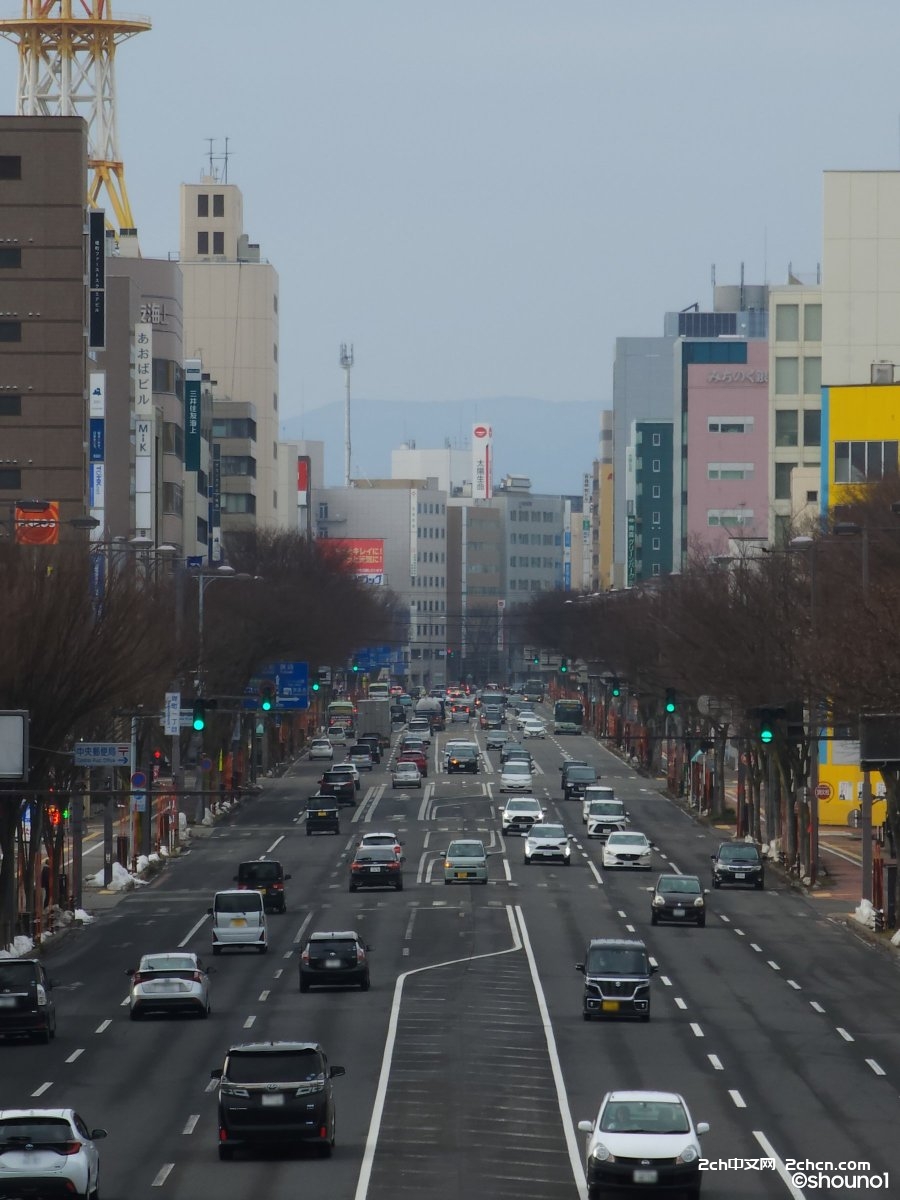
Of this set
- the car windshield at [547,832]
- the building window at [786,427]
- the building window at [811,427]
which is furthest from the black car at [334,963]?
the building window at [811,427]

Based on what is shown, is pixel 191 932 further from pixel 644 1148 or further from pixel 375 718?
pixel 375 718

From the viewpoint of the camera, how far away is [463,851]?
7681 cm

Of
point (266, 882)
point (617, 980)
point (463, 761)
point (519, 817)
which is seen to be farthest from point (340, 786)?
point (617, 980)

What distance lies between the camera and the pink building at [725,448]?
194 m

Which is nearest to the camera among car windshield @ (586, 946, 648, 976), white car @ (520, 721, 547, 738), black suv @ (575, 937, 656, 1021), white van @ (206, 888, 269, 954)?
black suv @ (575, 937, 656, 1021)

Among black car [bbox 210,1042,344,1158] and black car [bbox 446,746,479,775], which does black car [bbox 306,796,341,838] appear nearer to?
black car [bbox 446,746,479,775]

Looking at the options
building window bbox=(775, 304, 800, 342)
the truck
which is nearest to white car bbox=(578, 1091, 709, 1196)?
building window bbox=(775, 304, 800, 342)

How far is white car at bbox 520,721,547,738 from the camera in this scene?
173250 mm

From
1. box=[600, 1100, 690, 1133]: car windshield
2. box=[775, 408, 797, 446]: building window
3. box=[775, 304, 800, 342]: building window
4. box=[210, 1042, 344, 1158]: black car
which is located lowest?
box=[210, 1042, 344, 1158]: black car

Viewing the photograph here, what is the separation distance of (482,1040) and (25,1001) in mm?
8462

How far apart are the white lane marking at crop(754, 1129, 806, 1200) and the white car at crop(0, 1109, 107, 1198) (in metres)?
7.99

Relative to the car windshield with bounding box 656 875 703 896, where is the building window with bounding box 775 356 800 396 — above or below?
above

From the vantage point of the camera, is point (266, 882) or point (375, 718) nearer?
point (266, 882)

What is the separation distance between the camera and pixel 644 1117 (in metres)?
27.1
